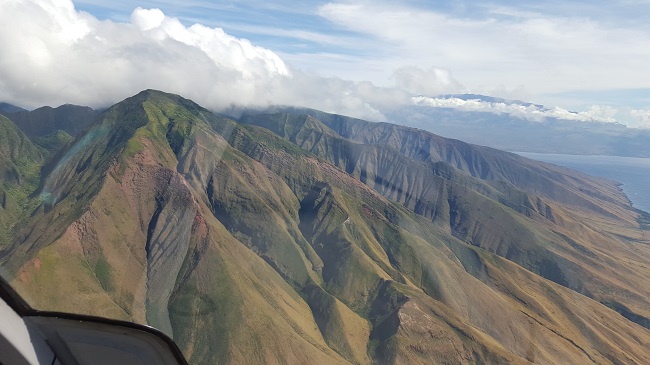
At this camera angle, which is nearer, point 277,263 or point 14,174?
point 277,263

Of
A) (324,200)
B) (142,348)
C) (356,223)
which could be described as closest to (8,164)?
(324,200)

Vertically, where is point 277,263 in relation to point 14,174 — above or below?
below

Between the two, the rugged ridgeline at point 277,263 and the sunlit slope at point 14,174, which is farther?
the sunlit slope at point 14,174

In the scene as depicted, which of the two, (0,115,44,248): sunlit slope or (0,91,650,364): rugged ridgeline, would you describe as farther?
(0,115,44,248): sunlit slope

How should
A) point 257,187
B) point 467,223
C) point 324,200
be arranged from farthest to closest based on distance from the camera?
point 467,223 < point 324,200 < point 257,187

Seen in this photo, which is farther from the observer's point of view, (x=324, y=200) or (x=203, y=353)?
(x=324, y=200)

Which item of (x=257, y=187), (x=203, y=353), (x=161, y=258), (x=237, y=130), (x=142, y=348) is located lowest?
(x=203, y=353)

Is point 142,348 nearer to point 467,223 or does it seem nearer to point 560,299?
point 560,299

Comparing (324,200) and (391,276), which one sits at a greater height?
(324,200)
